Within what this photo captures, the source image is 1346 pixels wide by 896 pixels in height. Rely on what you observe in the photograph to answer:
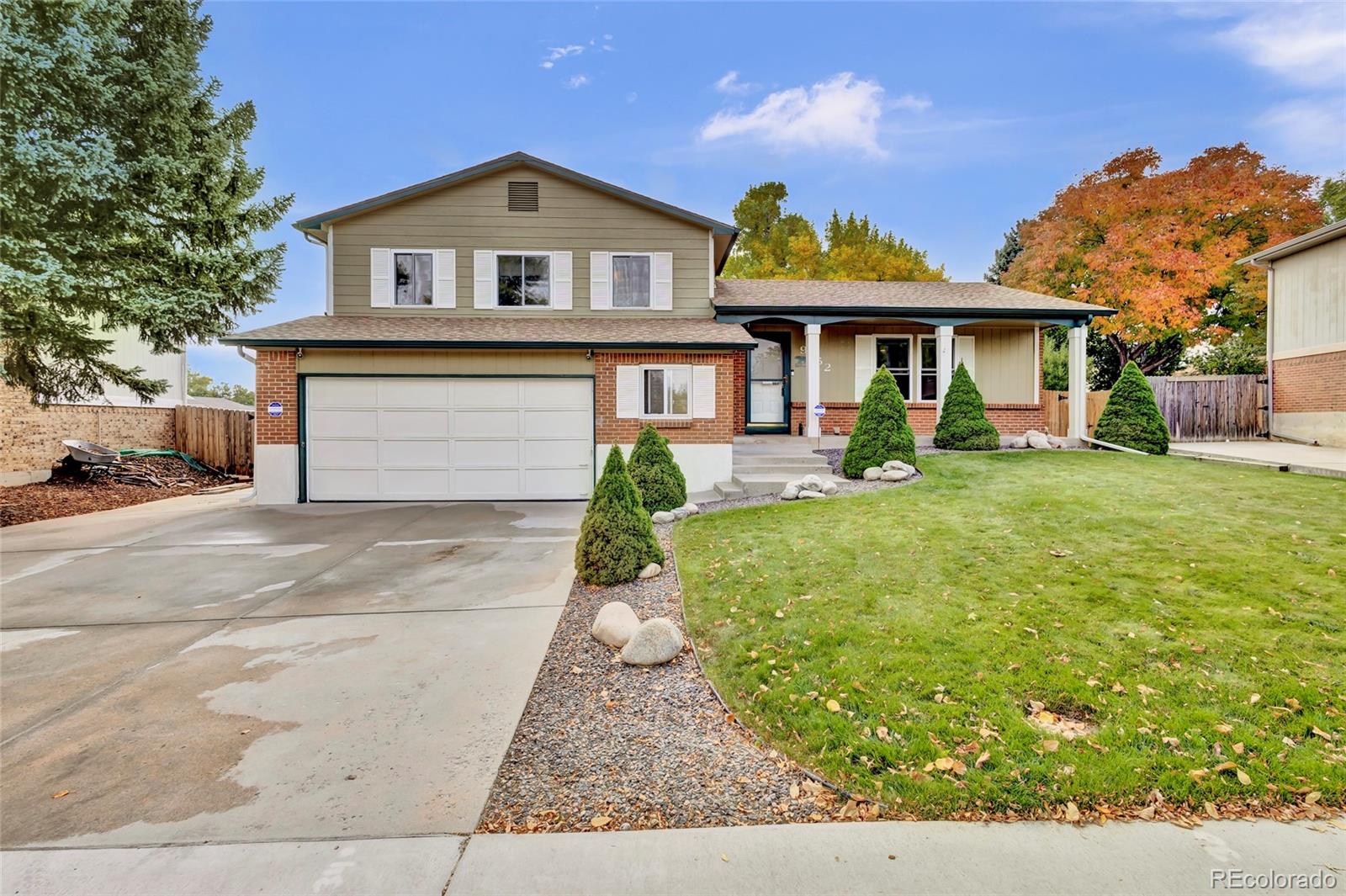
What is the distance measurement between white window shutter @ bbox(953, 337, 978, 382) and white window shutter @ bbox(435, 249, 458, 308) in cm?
1157

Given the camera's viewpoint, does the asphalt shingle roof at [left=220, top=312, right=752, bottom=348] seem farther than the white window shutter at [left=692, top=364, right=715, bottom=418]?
No

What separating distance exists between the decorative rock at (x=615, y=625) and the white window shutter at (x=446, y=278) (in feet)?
31.3

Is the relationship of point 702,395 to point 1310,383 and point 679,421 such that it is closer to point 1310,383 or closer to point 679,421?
point 679,421

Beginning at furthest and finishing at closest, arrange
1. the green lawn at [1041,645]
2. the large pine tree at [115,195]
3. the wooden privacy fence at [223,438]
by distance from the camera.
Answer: the wooden privacy fence at [223,438], the large pine tree at [115,195], the green lawn at [1041,645]

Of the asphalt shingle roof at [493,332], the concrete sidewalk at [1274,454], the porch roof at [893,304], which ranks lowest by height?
the concrete sidewalk at [1274,454]

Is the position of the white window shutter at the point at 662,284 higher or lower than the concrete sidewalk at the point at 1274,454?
higher

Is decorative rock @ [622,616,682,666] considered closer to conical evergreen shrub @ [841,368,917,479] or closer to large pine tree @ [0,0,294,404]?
conical evergreen shrub @ [841,368,917,479]

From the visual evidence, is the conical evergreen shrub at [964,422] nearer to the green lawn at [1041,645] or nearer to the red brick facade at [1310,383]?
→ the green lawn at [1041,645]

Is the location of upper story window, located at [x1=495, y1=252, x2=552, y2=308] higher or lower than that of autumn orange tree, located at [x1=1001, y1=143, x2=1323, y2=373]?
lower

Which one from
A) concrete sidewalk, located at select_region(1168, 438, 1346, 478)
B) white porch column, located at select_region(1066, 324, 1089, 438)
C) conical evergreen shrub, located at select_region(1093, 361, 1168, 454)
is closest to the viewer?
concrete sidewalk, located at select_region(1168, 438, 1346, 478)

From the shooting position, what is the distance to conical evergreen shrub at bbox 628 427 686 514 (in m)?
8.66

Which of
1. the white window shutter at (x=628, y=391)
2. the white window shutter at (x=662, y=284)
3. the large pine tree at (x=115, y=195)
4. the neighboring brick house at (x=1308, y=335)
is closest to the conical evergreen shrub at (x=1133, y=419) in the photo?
the neighboring brick house at (x=1308, y=335)

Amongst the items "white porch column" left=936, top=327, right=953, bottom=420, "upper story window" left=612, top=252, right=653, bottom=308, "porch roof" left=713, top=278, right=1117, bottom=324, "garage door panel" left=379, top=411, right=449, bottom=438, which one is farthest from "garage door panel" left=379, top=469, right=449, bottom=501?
"white porch column" left=936, top=327, right=953, bottom=420

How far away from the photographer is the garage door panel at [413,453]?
11.1 m
